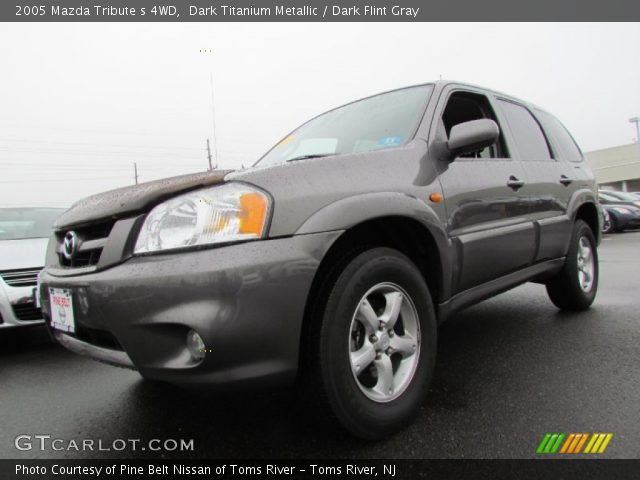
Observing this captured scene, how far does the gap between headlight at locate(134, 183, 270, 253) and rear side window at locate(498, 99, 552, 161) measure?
87.7 inches

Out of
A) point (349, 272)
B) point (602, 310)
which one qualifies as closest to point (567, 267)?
point (602, 310)

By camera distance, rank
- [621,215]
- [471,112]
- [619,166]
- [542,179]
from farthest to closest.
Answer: [619,166] < [621,215] < [542,179] < [471,112]

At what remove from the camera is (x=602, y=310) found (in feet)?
12.0

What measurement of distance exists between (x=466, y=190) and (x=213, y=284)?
4.96 ft

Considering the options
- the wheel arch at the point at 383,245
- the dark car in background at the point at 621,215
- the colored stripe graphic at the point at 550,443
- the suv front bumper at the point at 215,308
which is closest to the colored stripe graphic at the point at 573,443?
the colored stripe graphic at the point at 550,443

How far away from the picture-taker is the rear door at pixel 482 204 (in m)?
2.18

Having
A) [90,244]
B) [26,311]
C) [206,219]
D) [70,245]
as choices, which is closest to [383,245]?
[206,219]

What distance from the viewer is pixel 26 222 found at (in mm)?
4340

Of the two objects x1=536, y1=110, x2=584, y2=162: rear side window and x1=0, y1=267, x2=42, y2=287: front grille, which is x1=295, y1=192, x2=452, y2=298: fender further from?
x1=0, y1=267, x2=42, y2=287: front grille

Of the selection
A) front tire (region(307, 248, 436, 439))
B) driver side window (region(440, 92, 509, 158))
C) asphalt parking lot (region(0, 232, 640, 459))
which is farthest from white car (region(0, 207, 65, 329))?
driver side window (region(440, 92, 509, 158))

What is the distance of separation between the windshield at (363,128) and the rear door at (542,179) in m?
0.91

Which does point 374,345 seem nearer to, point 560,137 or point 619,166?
point 560,137

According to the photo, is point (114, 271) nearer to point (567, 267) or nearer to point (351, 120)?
point (351, 120)

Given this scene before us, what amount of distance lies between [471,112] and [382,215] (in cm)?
152
